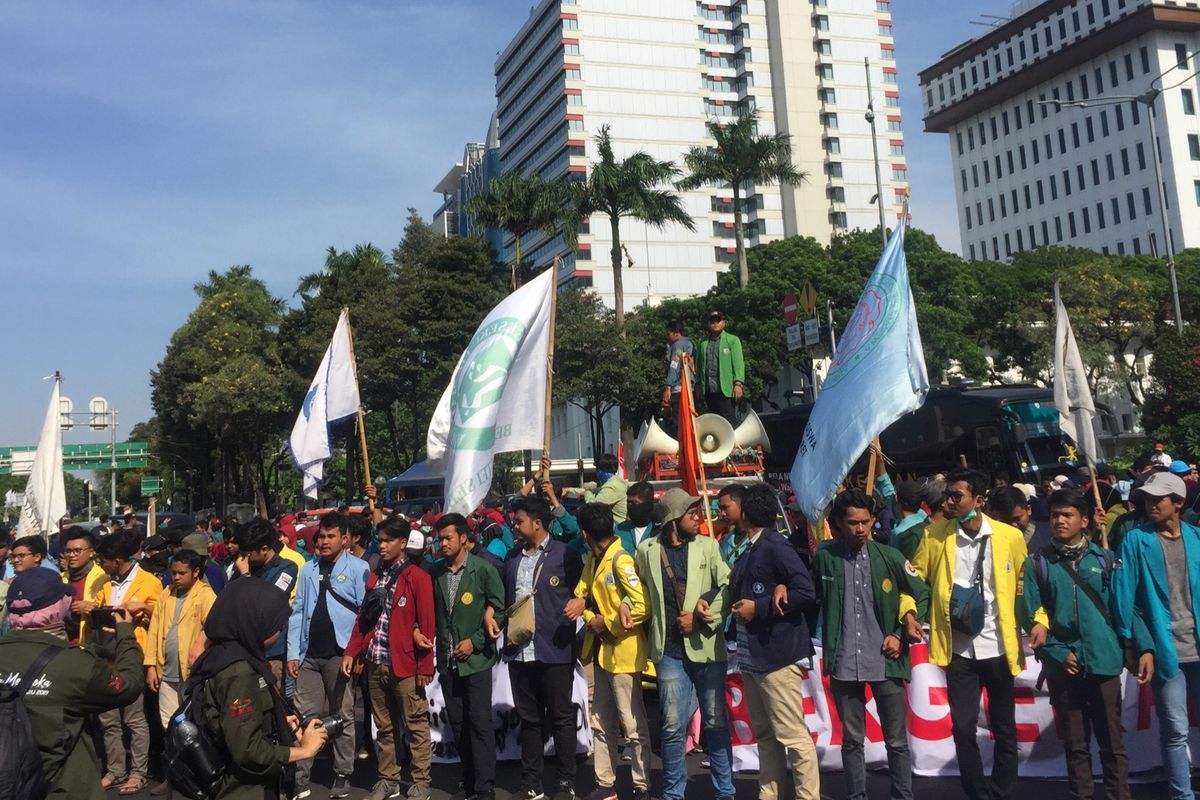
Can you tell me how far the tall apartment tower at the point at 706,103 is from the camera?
80.9 m

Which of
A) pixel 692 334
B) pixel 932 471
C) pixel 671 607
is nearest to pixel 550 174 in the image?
pixel 692 334

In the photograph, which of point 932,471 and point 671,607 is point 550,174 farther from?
point 671,607

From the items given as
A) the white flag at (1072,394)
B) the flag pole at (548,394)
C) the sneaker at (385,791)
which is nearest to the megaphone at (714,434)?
the flag pole at (548,394)

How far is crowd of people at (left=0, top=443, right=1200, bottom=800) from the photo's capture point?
15.3ft

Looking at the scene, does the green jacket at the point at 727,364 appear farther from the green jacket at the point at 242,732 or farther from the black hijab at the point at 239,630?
the green jacket at the point at 242,732

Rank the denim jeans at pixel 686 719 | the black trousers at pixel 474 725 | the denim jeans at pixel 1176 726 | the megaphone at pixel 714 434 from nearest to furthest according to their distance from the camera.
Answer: the denim jeans at pixel 1176 726 → the denim jeans at pixel 686 719 → the black trousers at pixel 474 725 → the megaphone at pixel 714 434

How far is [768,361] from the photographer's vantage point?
48562 mm

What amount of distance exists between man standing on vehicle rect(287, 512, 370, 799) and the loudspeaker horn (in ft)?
15.9

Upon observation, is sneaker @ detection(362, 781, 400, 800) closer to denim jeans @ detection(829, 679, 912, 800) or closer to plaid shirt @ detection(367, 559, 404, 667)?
plaid shirt @ detection(367, 559, 404, 667)

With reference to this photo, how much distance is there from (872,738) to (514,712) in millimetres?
2656

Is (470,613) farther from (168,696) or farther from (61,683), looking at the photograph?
(61,683)

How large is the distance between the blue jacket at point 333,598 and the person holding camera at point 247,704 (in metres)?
3.11

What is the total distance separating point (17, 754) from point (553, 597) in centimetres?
379

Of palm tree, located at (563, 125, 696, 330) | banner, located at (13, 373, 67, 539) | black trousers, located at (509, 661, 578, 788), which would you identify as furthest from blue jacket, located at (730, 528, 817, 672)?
palm tree, located at (563, 125, 696, 330)
